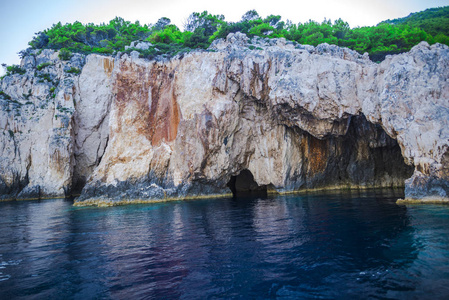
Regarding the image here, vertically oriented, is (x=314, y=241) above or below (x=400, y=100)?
below

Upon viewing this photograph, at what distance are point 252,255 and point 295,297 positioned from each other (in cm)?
256

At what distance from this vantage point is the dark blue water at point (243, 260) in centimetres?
549

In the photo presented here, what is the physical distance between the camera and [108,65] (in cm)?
3566

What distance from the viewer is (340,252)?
294 inches

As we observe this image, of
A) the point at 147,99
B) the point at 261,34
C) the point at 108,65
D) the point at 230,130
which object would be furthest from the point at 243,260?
the point at 108,65

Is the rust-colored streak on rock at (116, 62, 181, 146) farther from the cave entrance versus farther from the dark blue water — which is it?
the dark blue water

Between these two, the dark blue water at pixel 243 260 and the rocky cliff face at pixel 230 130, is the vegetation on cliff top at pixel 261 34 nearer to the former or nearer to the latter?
the rocky cliff face at pixel 230 130

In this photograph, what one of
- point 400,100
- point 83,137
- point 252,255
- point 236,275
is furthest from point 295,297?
point 83,137

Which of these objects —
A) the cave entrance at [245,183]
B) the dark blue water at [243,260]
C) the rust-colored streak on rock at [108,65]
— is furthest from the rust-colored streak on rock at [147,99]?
the dark blue water at [243,260]

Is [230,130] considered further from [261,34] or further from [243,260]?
[243,260]

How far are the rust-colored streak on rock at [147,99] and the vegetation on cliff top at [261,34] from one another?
8.78 feet

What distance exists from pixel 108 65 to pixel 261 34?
19699mm

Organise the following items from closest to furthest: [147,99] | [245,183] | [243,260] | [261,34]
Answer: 1. [243,260]
2. [147,99]
3. [261,34]
4. [245,183]

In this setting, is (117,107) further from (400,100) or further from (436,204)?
(436,204)
